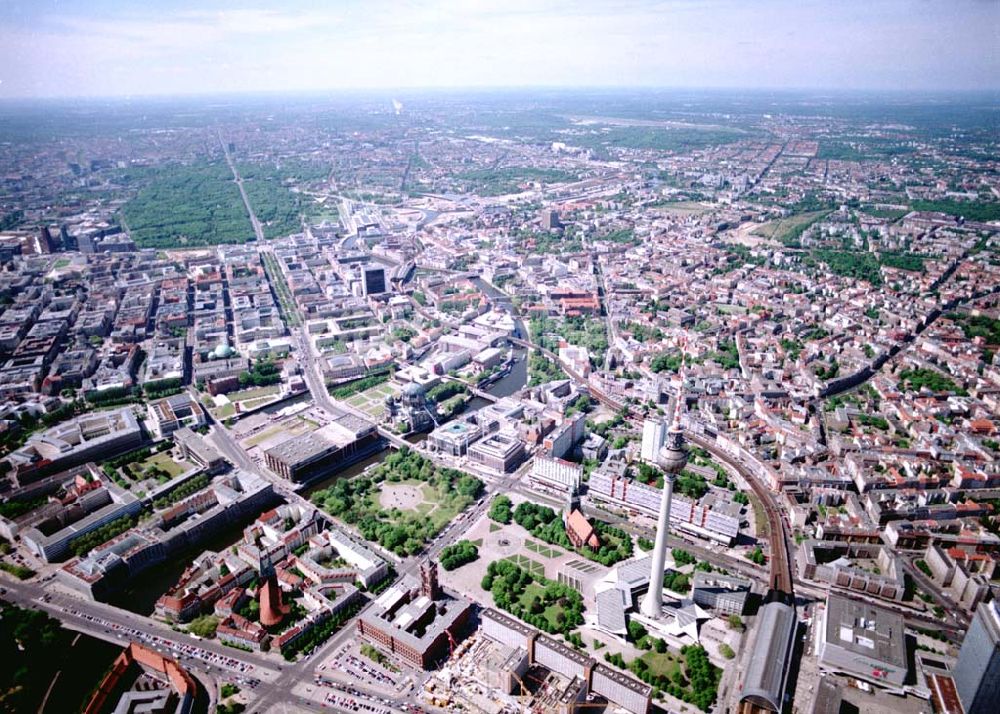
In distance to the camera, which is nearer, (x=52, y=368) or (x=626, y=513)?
(x=626, y=513)

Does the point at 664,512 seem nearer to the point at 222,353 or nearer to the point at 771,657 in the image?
the point at 771,657

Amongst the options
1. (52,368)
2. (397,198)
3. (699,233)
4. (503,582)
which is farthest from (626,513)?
(397,198)

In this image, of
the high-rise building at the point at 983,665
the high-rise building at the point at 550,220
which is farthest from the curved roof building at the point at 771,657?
the high-rise building at the point at 550,220

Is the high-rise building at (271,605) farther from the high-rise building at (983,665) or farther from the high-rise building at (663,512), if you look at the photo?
the high-rise building at (983,665)

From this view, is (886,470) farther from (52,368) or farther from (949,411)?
(52,368)

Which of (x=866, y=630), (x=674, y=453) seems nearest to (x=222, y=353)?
(x=674, y=453)

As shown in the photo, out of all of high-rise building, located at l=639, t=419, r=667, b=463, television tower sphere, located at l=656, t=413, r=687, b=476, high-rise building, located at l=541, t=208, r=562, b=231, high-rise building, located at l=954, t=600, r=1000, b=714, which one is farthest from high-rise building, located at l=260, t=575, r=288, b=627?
high-rise building, located at l=541, t=208, r=562, b=231
